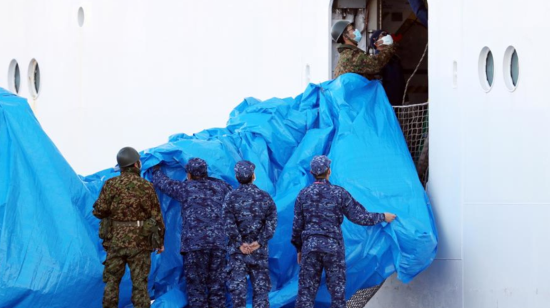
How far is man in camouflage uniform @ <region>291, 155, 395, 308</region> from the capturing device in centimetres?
692

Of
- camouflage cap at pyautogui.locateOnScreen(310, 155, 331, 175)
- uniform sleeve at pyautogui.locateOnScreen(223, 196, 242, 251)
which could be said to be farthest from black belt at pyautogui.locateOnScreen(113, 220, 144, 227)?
camouflage cap at pyautogui.locateOnScreen(310, 155, 331, 175)

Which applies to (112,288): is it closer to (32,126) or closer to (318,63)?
(32,126)

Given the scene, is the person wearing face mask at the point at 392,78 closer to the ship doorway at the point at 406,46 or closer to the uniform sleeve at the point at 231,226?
the ship doorway at the point at 406,46

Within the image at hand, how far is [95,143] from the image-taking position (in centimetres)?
1105

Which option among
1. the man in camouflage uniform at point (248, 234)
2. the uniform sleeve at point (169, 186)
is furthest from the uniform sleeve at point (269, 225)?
the uniform sleeve at point (169, 186)

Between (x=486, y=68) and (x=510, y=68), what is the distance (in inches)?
12.5

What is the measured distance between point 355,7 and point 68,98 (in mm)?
3995

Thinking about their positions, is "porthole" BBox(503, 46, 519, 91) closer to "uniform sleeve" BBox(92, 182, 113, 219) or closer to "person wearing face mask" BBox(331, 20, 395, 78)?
"person wearing face mask" BBox(331, 20, 395, 78)

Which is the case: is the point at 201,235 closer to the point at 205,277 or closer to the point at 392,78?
the point at 205,277

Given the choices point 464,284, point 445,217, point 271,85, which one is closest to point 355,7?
point 271,85

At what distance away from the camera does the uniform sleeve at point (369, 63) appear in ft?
27.5

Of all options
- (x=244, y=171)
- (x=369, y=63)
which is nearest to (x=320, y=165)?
(x=244, y=171)

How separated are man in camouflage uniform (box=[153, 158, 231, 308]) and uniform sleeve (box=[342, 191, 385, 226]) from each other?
1.01 m

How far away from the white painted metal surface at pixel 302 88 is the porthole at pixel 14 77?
0.07 metres
